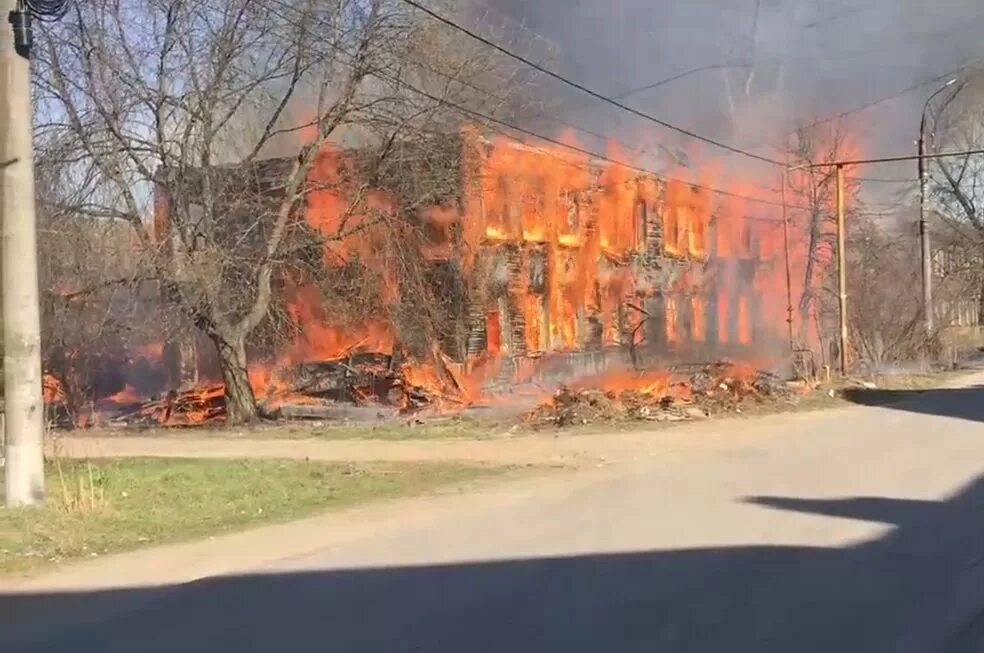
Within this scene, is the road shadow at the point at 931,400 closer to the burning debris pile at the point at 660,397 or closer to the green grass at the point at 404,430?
the burning debris pile at the point at 660,397

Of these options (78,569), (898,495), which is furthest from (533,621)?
(898,495)

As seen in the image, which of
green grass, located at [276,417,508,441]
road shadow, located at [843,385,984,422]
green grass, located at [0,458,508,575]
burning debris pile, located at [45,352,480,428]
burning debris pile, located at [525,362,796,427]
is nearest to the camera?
green grass, located at [0,458,508,575]

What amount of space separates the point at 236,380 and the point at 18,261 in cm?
1295

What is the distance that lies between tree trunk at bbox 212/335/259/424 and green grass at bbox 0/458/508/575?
7367mm

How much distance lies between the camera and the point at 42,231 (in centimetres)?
2178

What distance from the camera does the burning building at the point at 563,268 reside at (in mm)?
26609

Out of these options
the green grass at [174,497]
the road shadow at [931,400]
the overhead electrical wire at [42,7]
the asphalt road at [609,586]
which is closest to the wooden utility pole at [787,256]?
the road shadow at [931,400]

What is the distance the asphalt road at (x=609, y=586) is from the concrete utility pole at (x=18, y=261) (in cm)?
381

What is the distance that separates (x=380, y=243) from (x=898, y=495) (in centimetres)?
1531

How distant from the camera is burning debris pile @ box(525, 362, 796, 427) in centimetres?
2156

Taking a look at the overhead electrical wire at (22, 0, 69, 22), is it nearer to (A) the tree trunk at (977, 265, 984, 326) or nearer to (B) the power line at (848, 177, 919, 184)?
(B) the power line at (848, 177, 919, 184)

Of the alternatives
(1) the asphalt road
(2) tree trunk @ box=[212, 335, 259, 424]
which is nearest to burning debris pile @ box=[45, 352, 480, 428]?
(2) tree trunk @ box=[212, 335, 259, 424]

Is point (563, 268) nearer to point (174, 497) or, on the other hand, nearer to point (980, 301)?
point (174, 497)

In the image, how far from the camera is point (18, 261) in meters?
11.4
